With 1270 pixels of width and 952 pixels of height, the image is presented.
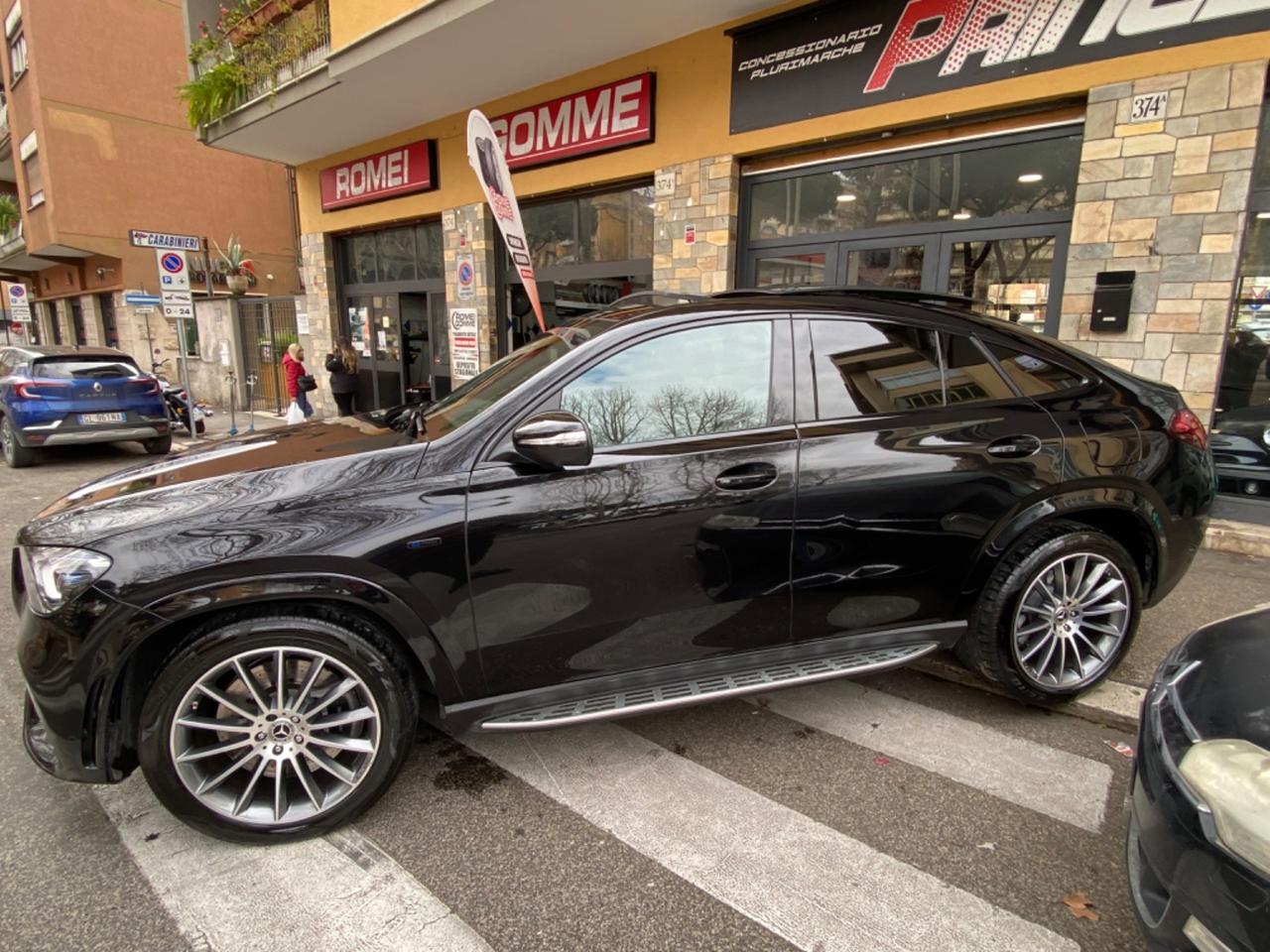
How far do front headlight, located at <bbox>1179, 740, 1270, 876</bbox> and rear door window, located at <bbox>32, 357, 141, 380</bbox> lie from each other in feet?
36.8

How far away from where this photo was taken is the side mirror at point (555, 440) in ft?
7.07

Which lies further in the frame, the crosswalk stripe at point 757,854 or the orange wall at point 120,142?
the orange wall at point 120,142

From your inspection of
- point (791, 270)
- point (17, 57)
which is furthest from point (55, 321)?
point (791, 270)

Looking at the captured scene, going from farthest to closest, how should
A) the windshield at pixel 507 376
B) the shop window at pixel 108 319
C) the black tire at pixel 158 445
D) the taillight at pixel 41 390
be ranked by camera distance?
the shop window at pixel 108 319, the black tire at pixel 158 445, the taillight at pixel 41 390, the windshield at pixel 507 376

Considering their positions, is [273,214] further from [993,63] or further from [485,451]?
[485,451]

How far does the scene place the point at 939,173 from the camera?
6.26 m

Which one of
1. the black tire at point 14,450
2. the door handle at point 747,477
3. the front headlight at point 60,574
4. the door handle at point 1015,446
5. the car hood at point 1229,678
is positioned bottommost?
the black tire at point 14,450

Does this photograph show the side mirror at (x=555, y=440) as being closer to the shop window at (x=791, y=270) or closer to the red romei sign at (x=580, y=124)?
the shop window at (x=791, y=270)

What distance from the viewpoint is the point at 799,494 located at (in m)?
2.48

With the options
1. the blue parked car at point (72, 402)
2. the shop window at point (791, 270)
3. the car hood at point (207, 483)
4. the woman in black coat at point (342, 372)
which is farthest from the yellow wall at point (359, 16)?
the car hood at point (207, 483)

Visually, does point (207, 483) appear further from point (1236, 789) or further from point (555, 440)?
→ point (1236, 789)

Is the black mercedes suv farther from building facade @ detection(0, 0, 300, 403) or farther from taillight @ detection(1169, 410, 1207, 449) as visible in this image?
building facade @ detection(0, 0, 300, 403)

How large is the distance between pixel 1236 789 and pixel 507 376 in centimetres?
252

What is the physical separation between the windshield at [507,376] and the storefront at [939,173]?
2.27 meters
